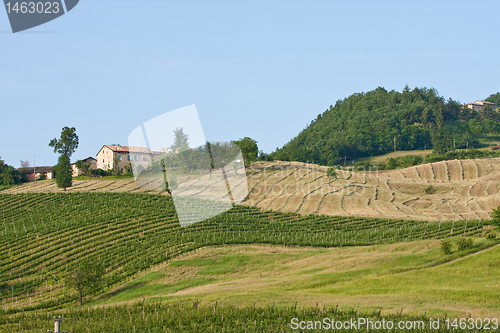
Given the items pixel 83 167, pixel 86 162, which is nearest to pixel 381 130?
pixel 86 162

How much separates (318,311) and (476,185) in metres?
61.1

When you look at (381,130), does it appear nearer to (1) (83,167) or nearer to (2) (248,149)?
(2) (248,149)

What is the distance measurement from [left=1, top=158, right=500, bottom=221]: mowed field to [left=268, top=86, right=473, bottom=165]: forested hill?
3646 cm

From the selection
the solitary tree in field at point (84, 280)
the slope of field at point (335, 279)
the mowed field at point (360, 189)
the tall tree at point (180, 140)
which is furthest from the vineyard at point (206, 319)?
the mowed field at point (360, 189)

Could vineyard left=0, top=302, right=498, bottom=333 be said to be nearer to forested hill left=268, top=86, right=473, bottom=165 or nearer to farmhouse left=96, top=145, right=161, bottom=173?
farmhouse left=96, top=145, right=161, bottom=173

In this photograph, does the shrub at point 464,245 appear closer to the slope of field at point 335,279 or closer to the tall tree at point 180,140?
the slope of field at point 335,279

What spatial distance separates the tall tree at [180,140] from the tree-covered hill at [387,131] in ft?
327

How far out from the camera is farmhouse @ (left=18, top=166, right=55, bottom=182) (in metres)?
94.9

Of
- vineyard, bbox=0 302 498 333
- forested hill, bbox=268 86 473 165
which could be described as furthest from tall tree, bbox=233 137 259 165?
vineyard, bbox=0 302 498 333

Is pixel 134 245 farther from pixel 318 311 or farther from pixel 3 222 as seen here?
pixel 318 311

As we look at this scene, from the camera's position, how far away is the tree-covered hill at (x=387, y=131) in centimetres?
14425

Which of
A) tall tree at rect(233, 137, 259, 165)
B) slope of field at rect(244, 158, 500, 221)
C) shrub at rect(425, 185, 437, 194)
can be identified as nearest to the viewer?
slope of field at rect(244, 158, 500, 221)

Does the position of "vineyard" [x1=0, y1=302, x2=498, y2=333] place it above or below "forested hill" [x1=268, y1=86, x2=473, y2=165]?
below

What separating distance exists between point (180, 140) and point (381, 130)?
508ft
